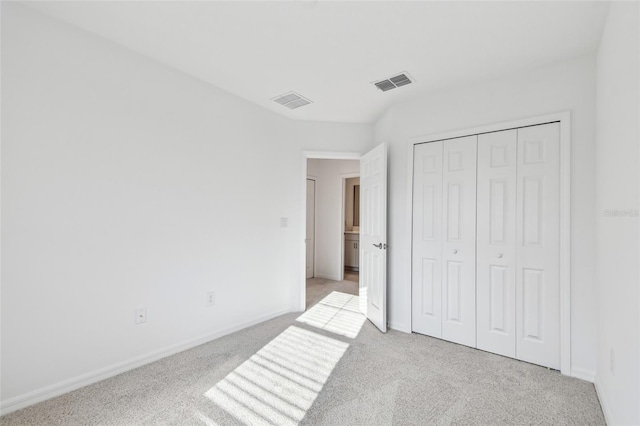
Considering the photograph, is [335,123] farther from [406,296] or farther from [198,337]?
[198,337]

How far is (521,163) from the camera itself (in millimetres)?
2520

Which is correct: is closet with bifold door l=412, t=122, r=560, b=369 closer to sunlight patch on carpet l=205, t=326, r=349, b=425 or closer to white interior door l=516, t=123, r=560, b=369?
white interior door l=516, t=123, r=560, b=369

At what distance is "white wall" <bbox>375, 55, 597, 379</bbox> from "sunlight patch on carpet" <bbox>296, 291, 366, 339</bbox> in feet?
1.55

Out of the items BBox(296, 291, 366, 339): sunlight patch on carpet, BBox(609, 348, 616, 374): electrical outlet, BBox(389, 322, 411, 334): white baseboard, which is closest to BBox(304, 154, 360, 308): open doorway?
BBox(296, 291, 366, 339): sunlight patch on carpet

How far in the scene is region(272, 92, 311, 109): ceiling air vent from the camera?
3076mm

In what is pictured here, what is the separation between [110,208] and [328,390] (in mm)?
2058

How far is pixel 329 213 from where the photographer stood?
5.72 metres

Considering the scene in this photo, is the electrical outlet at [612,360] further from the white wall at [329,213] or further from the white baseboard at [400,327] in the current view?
the white wall at [329,213]

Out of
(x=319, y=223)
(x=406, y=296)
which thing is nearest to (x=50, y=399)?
(x=406, y=296)

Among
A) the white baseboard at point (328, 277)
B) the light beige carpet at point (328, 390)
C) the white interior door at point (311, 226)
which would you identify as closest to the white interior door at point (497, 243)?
the light beige carpet at point (328, 390)

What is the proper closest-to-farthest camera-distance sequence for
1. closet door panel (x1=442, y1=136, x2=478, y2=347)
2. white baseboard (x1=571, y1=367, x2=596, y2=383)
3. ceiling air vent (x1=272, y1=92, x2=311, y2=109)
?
white baseboard (x1=571, y1=367, x2=596, y2=383) → closet door panel (x1=442, y1=136, x2=478, y2=347) → ceiling air vent (x1=272, y1=92, x2=311, y2=109)

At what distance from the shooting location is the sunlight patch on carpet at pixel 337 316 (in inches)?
127

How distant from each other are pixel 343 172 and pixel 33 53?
4.30m

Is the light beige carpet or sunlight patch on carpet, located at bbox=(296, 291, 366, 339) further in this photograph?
sunlight patch on carpet, located at bbox=(296, 291, 366, 339)
